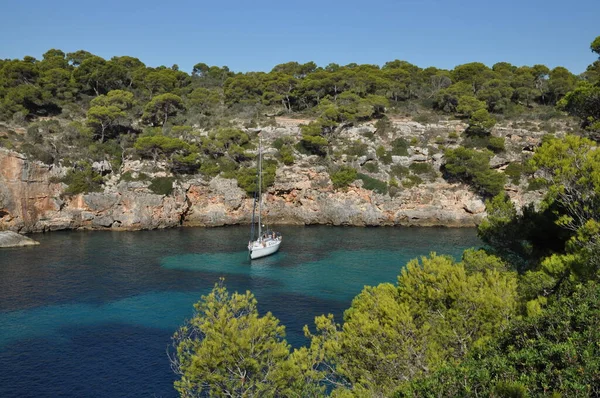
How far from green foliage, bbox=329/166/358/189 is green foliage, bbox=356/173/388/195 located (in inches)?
42.3

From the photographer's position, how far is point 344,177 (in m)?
59.8

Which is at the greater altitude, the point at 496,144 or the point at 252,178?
the point at 496,144

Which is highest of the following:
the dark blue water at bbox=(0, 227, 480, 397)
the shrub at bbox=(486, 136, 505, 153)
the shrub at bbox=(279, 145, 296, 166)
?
the shrub at bbox=(486, 136, 505, 153)

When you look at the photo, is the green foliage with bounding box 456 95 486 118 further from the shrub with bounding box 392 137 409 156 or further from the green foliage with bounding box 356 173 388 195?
the green foliage with bounding box 356 173 388 195

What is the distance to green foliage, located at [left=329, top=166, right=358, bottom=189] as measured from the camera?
59.8 metres

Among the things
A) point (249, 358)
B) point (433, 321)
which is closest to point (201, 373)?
point (249, 358)

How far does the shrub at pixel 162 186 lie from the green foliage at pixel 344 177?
21.6 meters

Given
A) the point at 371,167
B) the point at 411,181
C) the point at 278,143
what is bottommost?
the point at 411,181

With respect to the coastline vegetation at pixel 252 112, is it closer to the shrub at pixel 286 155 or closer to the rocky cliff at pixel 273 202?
the shrub at pixel 286 155

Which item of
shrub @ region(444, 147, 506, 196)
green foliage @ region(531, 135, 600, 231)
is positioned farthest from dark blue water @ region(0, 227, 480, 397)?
green foliage @ region(531, 135, 600, 231)

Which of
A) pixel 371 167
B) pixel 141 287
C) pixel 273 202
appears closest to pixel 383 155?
pixel 371 167

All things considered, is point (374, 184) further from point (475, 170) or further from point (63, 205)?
point (63, 205)

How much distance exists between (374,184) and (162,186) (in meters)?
28.1

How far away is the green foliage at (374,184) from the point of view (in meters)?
60.0
